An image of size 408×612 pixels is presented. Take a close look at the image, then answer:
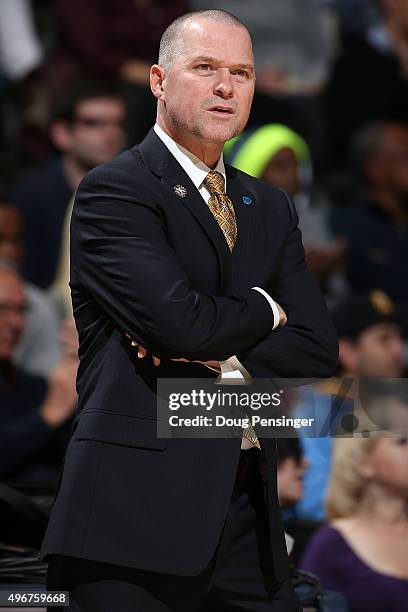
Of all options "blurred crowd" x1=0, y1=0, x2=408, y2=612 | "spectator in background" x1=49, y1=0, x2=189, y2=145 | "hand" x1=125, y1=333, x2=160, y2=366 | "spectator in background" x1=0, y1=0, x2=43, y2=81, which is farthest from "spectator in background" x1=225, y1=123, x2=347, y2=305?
"hand" x1=125, y1=333, x2=160, y2=366

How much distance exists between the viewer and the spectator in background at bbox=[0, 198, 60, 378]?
6.34 m

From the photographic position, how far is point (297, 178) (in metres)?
6.63

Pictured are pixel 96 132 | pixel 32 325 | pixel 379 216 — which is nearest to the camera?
pixel 32 325

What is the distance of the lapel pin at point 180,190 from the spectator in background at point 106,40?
5.33 metres

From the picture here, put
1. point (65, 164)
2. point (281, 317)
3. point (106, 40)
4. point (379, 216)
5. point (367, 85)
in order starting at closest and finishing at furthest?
point (281, 317), point (65, 164), point (379, 216), point (106, 40), point (367, 85)

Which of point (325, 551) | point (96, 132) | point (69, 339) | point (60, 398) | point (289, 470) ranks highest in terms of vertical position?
point (96, 132)

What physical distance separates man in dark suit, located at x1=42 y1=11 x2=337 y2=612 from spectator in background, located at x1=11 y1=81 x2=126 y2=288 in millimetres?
4244

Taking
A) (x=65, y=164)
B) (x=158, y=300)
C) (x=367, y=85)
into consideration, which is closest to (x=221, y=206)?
(x=158, y=300)

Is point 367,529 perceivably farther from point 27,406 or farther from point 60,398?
point 27,406

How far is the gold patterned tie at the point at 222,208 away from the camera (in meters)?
2.90

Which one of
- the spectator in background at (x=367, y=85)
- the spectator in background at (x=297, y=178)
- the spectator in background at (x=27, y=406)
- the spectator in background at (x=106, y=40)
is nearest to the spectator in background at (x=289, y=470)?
the spectator in background at (x=27, y=406)

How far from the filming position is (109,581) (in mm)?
2715

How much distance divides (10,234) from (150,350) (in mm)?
3906

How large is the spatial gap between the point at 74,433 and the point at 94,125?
4.65 m
